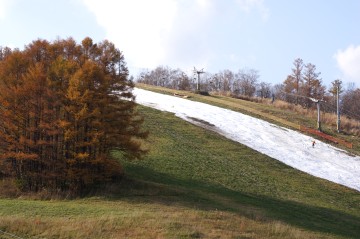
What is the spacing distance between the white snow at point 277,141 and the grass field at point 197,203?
6.66 ft

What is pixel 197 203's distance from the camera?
21000mm

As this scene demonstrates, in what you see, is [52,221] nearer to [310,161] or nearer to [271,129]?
[310,161]

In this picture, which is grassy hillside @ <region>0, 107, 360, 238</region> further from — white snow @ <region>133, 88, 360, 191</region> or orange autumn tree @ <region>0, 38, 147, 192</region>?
white snow @ <region>133, 88, 360, 191</region>

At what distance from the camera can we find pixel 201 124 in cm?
4269

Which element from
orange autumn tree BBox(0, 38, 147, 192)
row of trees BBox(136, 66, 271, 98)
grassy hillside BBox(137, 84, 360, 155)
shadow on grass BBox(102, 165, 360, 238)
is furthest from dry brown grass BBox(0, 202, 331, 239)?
row of trees BBox(136, 66, 271, 98)

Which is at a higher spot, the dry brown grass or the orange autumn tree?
the orange autumn tree

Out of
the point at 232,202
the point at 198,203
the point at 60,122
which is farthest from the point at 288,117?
Answer: the point at 60,122

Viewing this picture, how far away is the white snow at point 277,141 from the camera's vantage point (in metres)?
34.5

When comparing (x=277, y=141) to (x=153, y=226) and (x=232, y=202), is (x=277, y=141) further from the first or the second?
(x=153, y=226)

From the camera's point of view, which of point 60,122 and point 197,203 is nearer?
point 197,203

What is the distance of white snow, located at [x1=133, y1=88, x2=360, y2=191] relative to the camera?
34469 millimetres

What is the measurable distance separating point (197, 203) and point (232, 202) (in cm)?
227

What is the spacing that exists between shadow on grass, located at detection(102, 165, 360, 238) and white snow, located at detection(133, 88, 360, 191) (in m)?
9.59

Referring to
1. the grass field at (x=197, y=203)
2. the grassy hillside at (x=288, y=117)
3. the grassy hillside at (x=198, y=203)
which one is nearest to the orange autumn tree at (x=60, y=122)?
the grass field at (x=197, y=203)
